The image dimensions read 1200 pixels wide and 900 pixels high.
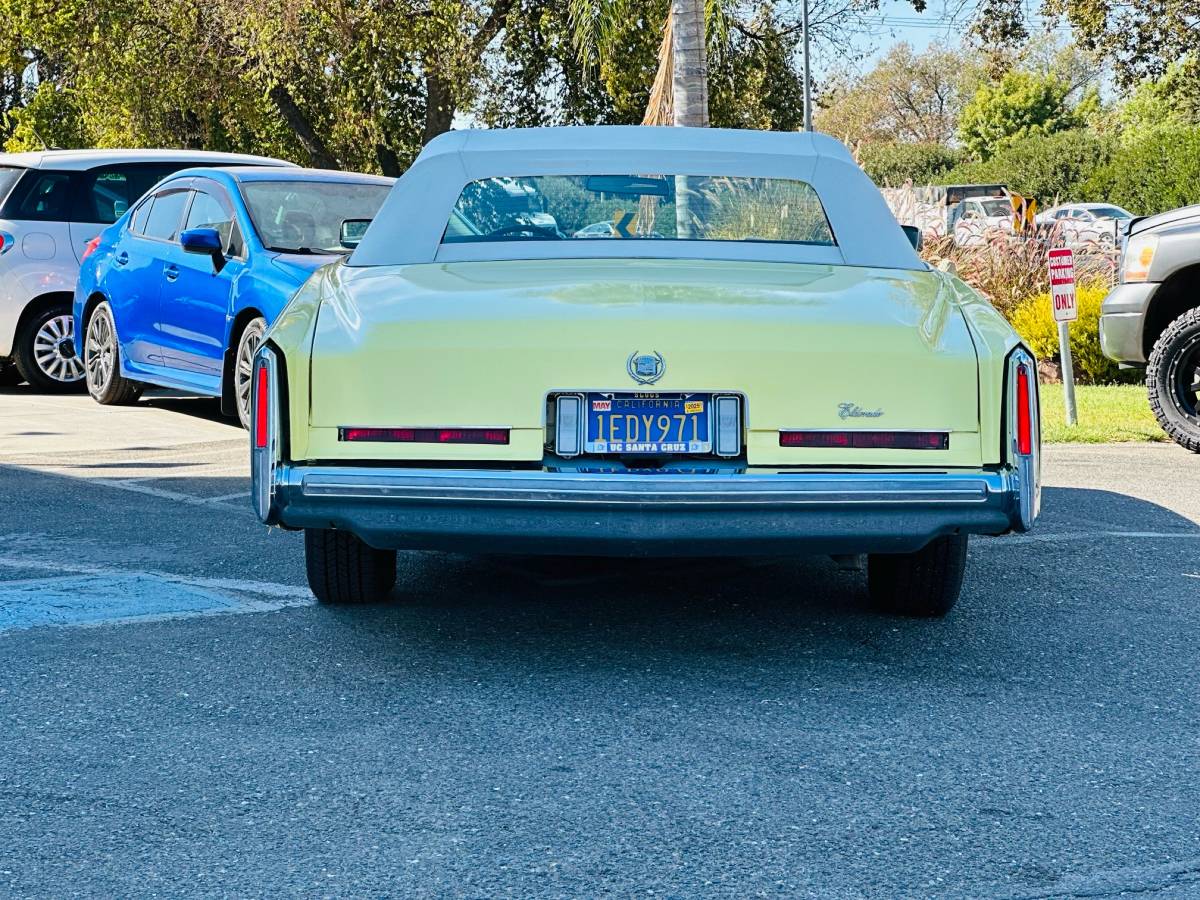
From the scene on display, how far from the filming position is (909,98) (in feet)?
291

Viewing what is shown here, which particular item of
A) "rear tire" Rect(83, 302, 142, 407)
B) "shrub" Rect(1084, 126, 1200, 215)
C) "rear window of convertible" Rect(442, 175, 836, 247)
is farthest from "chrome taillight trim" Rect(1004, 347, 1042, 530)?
"shrub" Rect(1084, 126, 1200, 215)

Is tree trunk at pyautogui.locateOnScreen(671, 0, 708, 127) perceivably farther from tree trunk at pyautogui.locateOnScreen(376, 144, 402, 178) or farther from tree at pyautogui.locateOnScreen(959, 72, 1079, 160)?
tree at pyautogui.locateOnScreen(959, 72, 1079, 160)

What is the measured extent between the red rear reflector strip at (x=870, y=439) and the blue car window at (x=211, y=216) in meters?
6.43

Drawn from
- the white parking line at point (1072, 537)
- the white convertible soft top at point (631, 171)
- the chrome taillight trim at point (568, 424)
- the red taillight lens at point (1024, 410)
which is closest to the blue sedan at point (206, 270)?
the white convertible soft top at point (631, 171)

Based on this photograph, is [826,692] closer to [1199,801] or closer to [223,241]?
[1199,801]

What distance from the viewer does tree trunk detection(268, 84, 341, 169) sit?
25.9 m

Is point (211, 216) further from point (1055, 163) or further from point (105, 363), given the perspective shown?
point (1055, 163)

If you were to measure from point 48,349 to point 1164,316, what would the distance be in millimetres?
8236

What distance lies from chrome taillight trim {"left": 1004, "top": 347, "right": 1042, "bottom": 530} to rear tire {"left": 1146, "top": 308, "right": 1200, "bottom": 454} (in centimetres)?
554

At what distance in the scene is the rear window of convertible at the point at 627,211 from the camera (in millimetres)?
5613

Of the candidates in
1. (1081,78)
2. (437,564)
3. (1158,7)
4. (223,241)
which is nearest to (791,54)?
(1158,7)

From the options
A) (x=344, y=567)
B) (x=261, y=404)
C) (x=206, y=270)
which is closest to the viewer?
(x=261, y=404)

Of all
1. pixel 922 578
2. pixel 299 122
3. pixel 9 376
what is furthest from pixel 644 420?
pixel 299 122

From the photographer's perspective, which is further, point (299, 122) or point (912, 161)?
point (912, 161)
